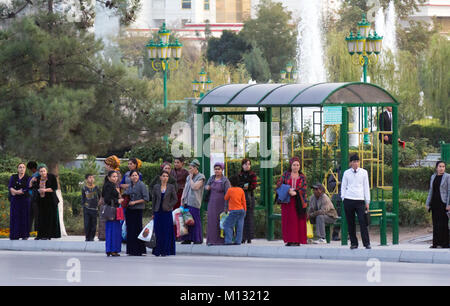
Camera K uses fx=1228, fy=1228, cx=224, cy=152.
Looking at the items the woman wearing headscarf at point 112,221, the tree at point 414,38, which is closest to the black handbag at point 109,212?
the woman wearing headscarf at point 112,221

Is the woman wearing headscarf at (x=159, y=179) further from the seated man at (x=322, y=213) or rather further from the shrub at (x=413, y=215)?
the shrub at (x=413, y=215)

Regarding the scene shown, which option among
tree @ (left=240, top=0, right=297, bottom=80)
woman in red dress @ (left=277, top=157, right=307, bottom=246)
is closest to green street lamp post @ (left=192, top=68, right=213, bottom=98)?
woman in red dress @ (left=277, top=157, right=307, bottom=246)

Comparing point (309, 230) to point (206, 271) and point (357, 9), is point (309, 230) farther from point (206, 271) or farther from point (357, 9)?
point (357, 9)

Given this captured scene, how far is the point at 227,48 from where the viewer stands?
10325 cm

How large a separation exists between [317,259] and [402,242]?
11.0 feet

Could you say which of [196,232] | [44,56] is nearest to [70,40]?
[44,56]

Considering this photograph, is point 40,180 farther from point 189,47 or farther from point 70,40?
point 189,47

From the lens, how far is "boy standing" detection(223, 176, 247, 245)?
1977cm

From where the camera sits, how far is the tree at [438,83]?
180ft

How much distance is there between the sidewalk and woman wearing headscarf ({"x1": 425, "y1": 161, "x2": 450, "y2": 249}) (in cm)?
30

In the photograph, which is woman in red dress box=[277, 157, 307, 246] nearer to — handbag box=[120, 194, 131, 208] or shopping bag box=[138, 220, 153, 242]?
shopping bag box=[138, 220, 153, 242]

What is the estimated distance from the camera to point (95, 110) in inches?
974

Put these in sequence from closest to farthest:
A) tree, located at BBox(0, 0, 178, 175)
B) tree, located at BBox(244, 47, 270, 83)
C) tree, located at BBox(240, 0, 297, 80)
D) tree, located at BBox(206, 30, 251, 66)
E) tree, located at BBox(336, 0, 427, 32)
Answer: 1. tree, located at BBox(0, 0, 178, 175)
2. tree, located at BBox(336, 0, 427, 32)
3. tree, located at BBox(244, 47, 270, 83)
4. tree, located at BBox(206, 30, 251, 66)
5. tree, located at BBox(240, 0, 297, 80)

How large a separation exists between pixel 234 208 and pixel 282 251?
42.9 inches
